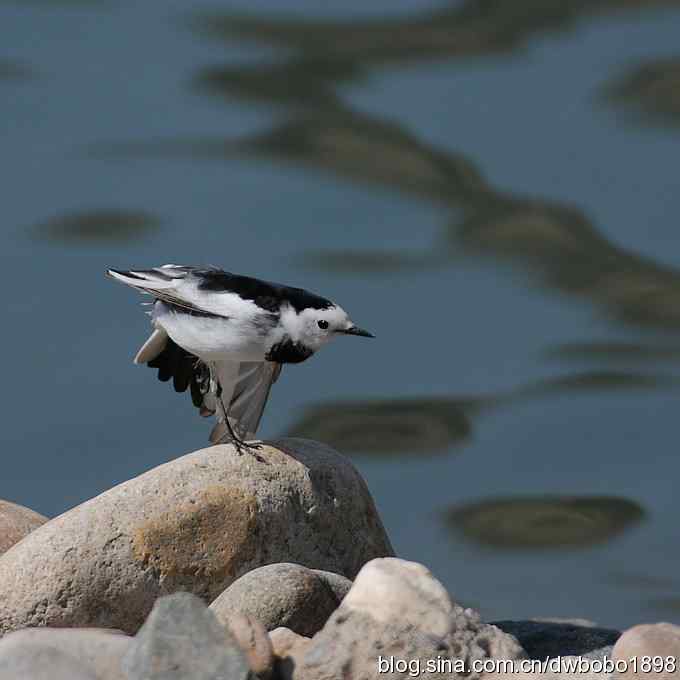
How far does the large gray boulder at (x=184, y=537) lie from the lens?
4805mm

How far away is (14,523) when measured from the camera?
5.45 m

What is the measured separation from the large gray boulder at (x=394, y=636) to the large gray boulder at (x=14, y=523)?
152 cm

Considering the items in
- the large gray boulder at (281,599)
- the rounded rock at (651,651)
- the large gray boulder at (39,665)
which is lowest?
the large gray boulder at (39,665)

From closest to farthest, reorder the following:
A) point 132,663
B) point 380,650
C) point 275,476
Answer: point 132,663
point 380,650
point 275,476

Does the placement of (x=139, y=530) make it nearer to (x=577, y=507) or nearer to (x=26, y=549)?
(x=26, y=549)

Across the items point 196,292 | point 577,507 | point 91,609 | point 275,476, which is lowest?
point 91,609

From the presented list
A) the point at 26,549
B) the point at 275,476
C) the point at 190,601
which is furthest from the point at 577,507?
the point at 190,601

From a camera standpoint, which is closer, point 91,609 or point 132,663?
point 132,663

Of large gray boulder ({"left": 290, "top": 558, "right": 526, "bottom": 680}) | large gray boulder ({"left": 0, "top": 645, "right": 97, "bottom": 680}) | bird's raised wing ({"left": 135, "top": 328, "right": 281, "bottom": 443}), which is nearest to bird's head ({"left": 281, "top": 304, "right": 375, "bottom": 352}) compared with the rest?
bird's raised wing ({"left": 135, "top": 328, "right": 281, "bottom": 443})

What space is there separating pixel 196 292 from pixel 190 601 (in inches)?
71.8

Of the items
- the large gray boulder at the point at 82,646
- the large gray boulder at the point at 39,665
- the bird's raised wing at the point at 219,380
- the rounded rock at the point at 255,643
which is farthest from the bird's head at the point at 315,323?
the large gray boulder at the point at 39,665

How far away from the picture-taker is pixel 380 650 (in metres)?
4.07

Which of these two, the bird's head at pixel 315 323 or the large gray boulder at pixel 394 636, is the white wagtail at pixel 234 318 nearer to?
the bird's head at pixel 315 323

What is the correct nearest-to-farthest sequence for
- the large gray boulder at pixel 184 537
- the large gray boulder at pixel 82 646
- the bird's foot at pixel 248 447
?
the large gray boulder at pixel 82 646, the large gray boulder at pixel 184 537, the bird's foot at pixel 248 447
